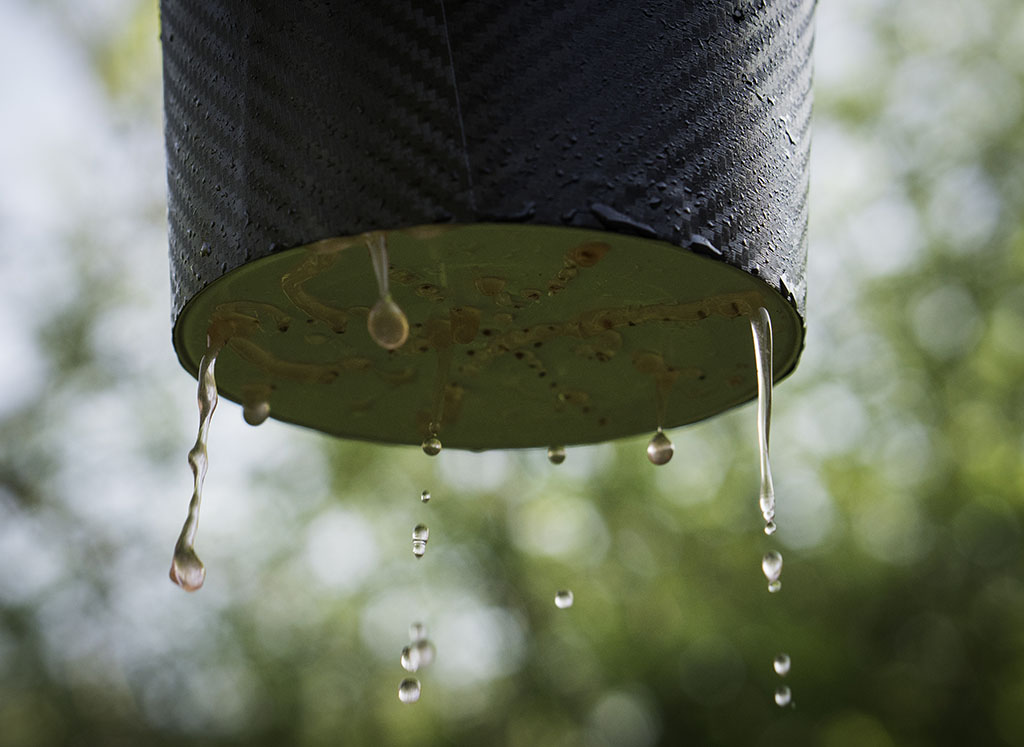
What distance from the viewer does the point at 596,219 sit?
82 cm

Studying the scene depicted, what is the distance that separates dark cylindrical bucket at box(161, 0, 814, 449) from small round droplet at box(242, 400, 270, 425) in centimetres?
1

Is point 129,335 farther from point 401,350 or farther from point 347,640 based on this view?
point 401,350

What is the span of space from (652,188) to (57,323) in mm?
Answer: 7225

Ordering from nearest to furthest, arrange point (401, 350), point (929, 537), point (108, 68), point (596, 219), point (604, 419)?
1. point (596, 219)
2. point (401, 350)
3. point (604, 419)
4. point (929, 537)
5. point (108, 68)

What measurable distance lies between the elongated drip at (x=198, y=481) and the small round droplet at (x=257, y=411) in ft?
0.23

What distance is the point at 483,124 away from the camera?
0.83 metres

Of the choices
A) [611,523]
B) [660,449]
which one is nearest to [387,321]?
[660,449]

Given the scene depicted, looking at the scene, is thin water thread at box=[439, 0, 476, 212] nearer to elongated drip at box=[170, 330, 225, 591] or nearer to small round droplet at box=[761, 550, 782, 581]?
elongated drip at box=[170, 330, 225, 591]

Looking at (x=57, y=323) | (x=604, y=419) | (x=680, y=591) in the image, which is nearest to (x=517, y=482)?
(x=680, y=591)

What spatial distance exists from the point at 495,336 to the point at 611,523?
619cm

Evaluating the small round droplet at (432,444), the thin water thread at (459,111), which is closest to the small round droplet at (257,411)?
the small round droplet at (432,444)

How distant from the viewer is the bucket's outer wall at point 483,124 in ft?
2.70

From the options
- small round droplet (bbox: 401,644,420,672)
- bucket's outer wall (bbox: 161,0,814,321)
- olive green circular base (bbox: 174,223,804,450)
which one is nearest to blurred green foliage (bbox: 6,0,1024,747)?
small round droplet (bbox: 401,644,420,672)

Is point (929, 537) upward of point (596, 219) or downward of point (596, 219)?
downward
